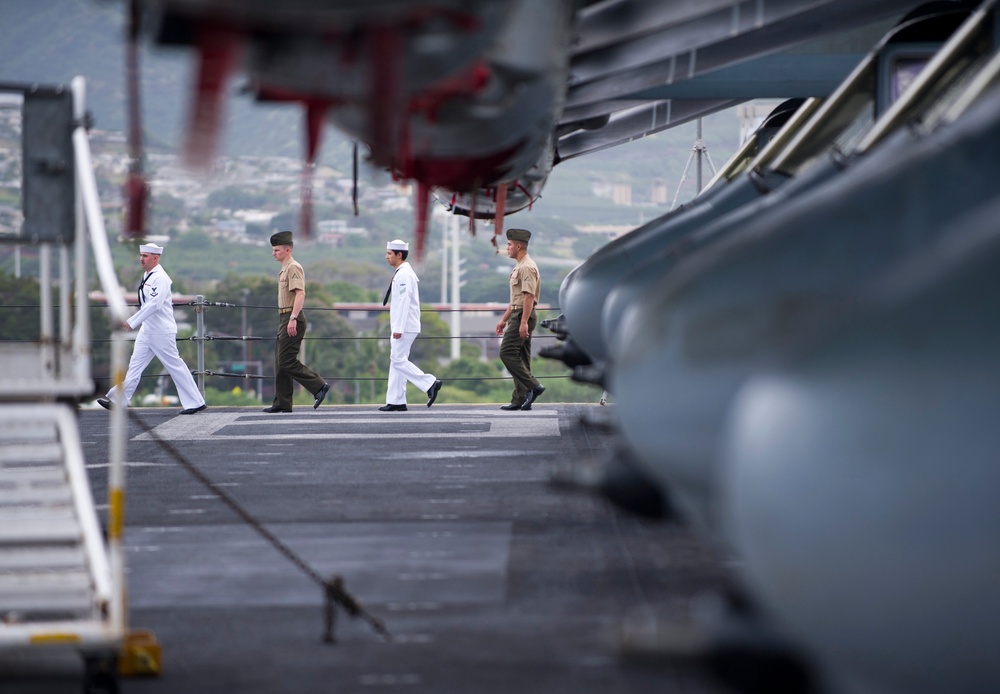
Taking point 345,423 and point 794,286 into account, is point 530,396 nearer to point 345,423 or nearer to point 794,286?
point 345,423

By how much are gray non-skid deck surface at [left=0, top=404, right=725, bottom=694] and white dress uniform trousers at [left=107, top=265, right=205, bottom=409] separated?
1996 millimetres

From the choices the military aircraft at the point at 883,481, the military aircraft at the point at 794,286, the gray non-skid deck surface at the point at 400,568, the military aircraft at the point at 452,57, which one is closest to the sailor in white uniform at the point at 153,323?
the gray non-skid deck surface at the point at 400,568

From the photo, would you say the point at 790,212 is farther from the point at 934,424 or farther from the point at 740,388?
the point at 934,424

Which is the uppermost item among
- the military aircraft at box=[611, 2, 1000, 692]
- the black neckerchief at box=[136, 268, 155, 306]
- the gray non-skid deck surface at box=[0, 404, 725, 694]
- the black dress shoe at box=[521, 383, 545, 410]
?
the black neckerchief at box=[136, 268, 155, 306]

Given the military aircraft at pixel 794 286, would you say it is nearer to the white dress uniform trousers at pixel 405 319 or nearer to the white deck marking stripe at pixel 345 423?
the white deck marking stripe at pixel 345 423

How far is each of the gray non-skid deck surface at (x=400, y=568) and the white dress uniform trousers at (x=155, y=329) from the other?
2.00 m

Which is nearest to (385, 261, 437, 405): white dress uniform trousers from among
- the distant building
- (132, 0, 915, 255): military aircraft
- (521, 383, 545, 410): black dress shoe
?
(521, 383, 545, 410): black dress shoe

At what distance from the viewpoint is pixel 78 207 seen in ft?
21.2

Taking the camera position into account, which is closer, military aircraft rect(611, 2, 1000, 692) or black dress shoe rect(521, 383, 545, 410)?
military aircraft rect(611, 2, 1000, 692)

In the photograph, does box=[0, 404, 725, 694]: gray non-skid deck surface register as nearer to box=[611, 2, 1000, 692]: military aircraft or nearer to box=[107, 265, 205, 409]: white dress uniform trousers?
box=[611, 2, 1000, 692]: military aircraft

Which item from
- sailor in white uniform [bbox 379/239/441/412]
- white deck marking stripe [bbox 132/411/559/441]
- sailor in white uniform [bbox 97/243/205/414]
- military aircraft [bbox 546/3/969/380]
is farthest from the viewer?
sailor in white uniform [bbox 379/239/441/412]

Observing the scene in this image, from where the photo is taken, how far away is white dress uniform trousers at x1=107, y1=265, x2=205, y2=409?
53.0 feet

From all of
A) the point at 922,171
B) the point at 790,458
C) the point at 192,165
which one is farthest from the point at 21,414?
the point at 790,458

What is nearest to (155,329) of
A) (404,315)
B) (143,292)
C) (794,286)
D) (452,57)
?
(143,292)
